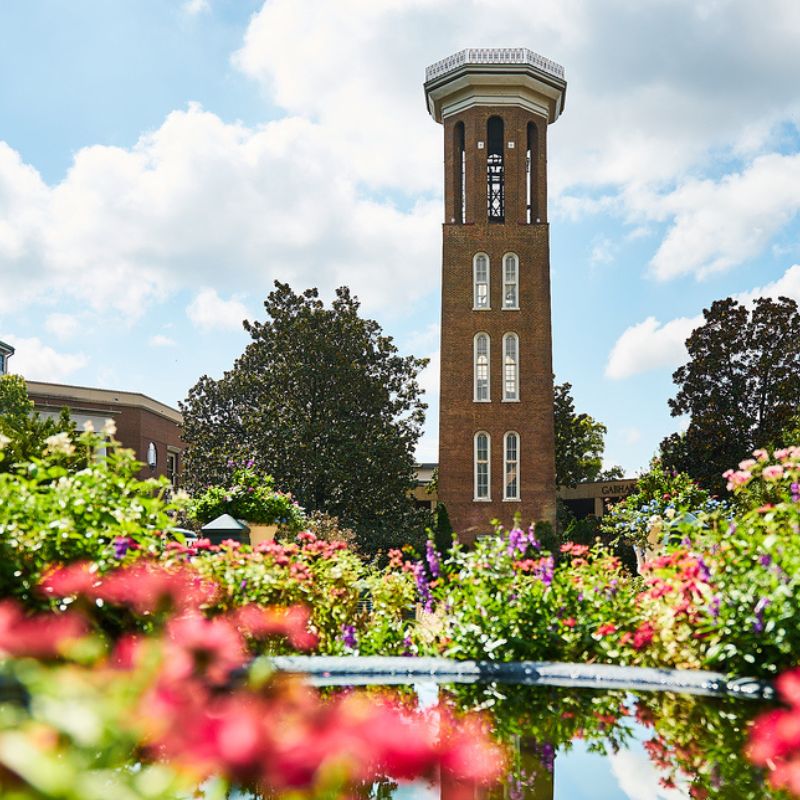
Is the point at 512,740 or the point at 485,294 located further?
the point at 485,294

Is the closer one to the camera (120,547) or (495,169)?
(120,547)

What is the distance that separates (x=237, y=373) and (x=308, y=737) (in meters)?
32.1

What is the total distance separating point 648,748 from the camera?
408 cm

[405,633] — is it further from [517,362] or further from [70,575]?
[517,362]

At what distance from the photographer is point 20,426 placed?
2462 cm

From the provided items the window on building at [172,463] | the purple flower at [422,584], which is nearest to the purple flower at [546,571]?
the purple flower at [422,584]

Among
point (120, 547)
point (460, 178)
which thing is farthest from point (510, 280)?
point (120, 547)

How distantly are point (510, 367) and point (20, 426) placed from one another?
15577mm

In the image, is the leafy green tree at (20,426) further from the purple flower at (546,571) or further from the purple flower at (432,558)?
the purple flower at (546,571)

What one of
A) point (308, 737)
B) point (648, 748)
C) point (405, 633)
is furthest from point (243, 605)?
point (308, 737)

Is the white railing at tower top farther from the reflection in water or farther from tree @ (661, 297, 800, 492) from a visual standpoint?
the reflection in water

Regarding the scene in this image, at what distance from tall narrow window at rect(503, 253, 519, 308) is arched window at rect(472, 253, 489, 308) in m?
0.63

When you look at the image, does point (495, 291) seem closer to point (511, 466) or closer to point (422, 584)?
point (511, 466)

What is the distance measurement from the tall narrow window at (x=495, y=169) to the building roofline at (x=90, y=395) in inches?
804
